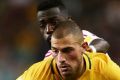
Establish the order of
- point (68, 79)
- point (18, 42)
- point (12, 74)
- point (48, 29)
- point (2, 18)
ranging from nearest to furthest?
point (68, 79)
point (48, 29)
point (12, 74)
point (18, 42)
point (2, 18)

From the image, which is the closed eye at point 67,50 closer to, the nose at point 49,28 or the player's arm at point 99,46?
the nose at point 49,28

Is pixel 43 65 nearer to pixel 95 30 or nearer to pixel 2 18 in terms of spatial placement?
pixel 95 30

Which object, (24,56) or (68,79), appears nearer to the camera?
(68,79)

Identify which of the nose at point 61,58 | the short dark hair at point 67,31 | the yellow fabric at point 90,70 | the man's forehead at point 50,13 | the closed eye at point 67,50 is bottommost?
the yellow fabric at point 90,70

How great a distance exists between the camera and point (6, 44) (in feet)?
24.9

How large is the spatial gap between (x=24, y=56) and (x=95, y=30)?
1.03 metres

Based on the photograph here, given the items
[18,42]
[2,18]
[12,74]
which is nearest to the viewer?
[12,74]

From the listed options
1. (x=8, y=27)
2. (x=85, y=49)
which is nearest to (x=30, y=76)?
(x=85, y=49)

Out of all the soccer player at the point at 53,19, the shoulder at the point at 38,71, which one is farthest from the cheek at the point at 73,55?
the soccer player at the point at 53,19

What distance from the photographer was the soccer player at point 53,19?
14.6ft

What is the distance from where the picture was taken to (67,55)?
12.7ft

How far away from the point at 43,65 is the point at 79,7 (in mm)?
3775

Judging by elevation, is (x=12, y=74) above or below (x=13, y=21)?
below

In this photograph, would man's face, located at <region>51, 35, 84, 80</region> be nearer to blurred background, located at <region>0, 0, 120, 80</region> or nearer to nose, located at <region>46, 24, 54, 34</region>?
nose, located at <region>46, 24, 54, 34</region>
